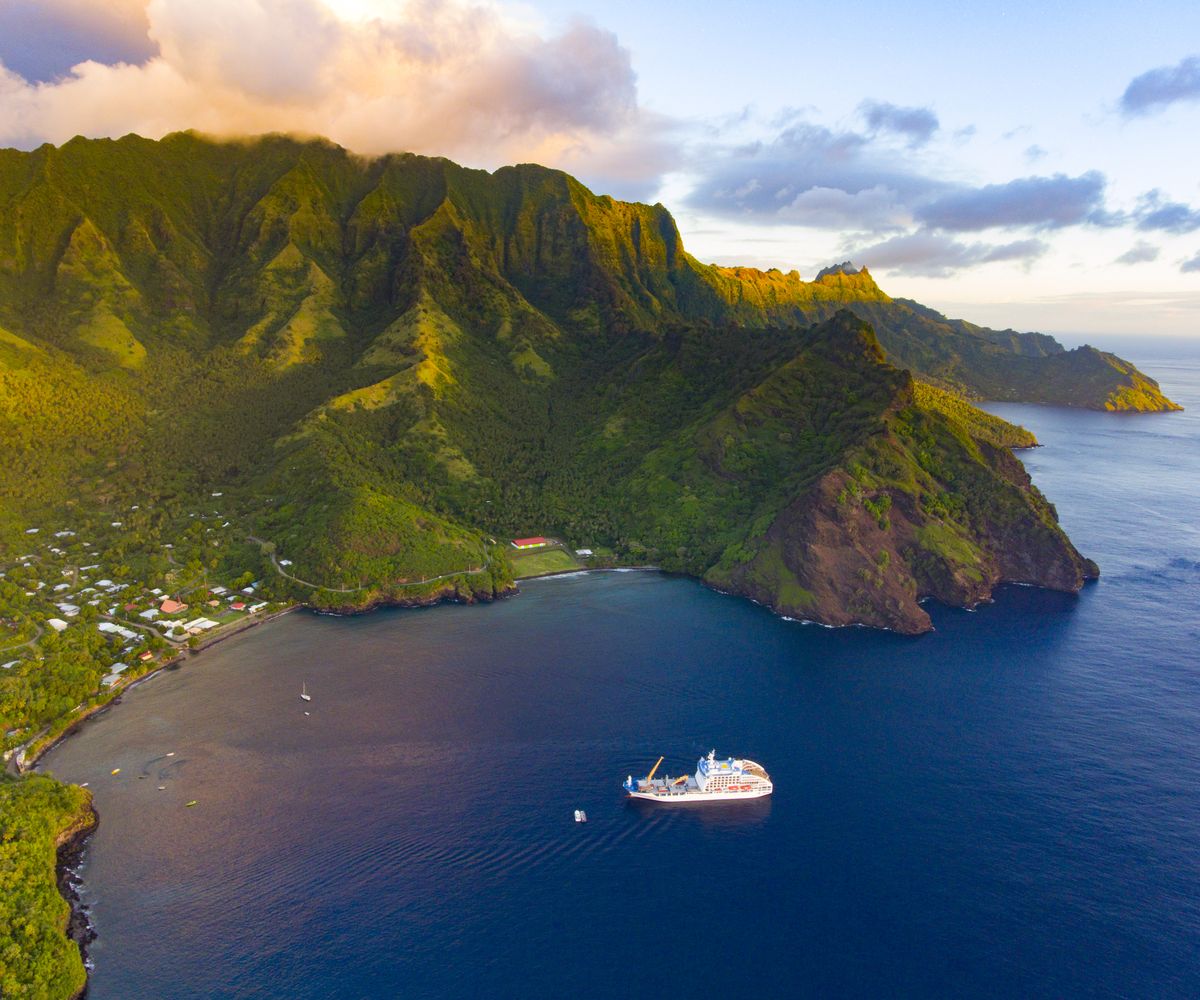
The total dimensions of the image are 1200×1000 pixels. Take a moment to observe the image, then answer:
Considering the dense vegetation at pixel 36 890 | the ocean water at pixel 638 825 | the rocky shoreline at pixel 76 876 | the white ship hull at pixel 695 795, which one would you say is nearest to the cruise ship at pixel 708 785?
the white ship hull at pixel 695 795

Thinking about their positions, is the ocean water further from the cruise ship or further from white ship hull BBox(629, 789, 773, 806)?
the cruise ship

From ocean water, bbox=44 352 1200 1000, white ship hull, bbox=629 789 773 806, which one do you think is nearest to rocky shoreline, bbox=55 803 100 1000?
ocean water, bbox=44 352 1200 1000

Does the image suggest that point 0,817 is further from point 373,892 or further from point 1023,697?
point 1023,697

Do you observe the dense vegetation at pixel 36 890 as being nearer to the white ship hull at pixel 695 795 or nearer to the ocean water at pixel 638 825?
the ocean water at pixel 638 825

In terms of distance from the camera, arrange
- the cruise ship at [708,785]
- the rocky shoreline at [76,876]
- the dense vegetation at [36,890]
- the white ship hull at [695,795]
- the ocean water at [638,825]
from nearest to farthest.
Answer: the dense vegetation at [36,890]
the ocean water at [638,825]
the rocky shoreline at [76,876]
the white ship hull at [695,795]
the cruise ship at [708,785]

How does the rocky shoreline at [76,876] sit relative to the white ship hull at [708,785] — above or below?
below
